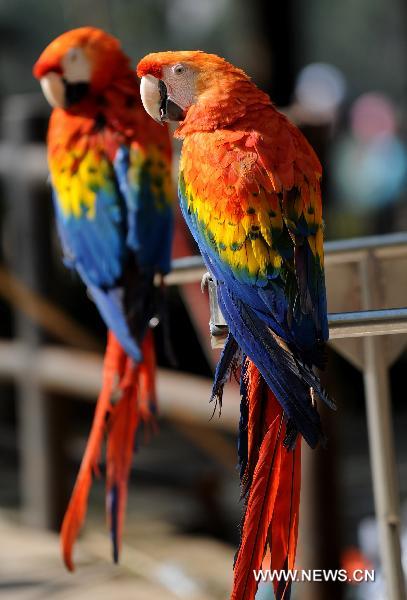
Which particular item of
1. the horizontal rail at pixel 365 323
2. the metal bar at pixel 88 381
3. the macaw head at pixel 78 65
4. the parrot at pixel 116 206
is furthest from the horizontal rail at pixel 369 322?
the metal bar at pixel 88 381

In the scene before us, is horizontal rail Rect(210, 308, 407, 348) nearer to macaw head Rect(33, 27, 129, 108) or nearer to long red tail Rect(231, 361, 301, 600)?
long red tail Rect(231, 361, 301, 600)

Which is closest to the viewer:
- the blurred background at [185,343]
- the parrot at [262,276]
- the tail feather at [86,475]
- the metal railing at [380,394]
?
the parrot at [262,276]

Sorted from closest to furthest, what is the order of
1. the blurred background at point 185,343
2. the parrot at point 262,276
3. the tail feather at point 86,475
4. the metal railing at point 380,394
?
the parrot at point 262,276, the metal railing at point 380,394, the tail feather at point 86,475, the blurred background at point 185,343

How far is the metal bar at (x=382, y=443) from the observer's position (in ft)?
3.14

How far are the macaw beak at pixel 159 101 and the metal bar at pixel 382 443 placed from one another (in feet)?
0.75

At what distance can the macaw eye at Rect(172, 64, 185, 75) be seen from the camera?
0.83 metres

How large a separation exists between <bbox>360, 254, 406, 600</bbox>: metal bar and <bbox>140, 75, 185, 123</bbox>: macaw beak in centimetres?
23

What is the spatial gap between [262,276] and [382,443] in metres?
0.26

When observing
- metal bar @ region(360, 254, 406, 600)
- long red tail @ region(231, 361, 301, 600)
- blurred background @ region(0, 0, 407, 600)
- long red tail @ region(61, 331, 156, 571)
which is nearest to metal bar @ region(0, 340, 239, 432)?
blurred background @ region(0, 0, 407, 600)

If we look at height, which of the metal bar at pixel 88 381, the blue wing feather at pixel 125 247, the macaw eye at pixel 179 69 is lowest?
the metal bar at pixel 88 381

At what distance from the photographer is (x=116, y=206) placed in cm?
113

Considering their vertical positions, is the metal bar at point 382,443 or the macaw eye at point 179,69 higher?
the macaw eye at point 179,69

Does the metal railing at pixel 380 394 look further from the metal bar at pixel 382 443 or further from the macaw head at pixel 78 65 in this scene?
the macaw head at pixel 78 65

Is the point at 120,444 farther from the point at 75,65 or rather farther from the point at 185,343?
the point at 185,343
